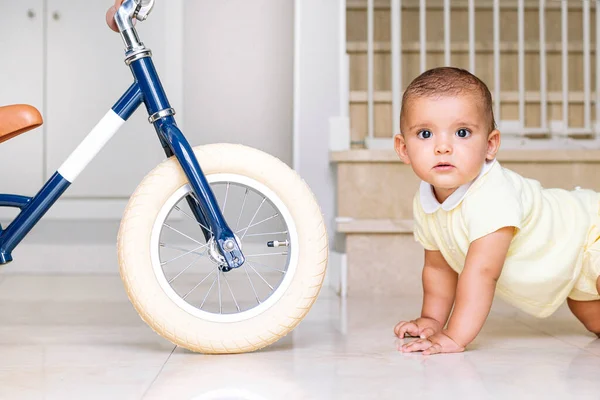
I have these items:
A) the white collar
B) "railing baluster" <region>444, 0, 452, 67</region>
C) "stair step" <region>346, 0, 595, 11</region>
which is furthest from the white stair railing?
the white collar

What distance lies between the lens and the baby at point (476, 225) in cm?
126

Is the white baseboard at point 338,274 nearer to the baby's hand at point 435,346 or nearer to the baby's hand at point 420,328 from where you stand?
the baby's hand at point 420,328

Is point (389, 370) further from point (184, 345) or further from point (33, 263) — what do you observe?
point (33, 263)

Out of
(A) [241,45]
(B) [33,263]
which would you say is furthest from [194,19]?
(B) [33,263]

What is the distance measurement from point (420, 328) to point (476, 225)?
0.78 feet

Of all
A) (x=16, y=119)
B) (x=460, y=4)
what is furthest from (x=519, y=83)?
(x=16, y=119)

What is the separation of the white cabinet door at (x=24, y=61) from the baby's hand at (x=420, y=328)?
5.76ft

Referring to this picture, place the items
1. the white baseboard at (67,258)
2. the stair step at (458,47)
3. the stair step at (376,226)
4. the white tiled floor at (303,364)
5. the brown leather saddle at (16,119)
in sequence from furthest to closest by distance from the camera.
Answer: the stair step at (458,47), the white baseboard at (67,258), the stair step at (376,226), the brown leather saddle at (16,119), the white tiled floor at (303,364)

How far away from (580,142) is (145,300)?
1816 millimetres

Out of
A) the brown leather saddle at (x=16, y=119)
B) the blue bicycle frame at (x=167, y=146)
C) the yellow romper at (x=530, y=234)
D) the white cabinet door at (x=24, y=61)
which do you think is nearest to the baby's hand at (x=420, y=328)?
the yellow romper at (x=530, y=234)

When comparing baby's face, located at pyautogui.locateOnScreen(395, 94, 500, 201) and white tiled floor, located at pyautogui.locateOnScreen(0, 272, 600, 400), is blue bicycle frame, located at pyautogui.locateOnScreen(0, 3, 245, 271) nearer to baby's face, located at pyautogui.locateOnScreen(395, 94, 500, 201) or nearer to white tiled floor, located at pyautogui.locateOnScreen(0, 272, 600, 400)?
white tiled floor, located at pyautogui.locateOnScreen(0, 272, 600, 400)

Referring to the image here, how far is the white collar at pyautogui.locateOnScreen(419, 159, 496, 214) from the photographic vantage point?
51.6 inches

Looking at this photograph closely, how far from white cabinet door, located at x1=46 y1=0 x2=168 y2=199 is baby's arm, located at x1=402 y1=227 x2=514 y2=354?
66.8 inches

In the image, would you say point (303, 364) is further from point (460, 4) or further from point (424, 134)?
point (460, 4)
